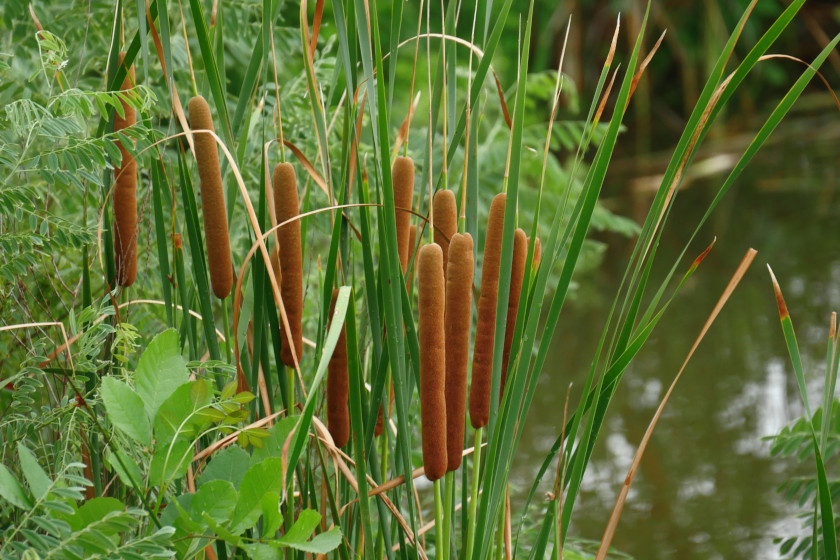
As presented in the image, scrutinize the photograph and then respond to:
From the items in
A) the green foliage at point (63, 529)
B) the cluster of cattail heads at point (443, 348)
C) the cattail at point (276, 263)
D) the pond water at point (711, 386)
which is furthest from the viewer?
the pond water at point (711, 386)

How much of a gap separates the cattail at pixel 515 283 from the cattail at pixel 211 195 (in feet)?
0.72

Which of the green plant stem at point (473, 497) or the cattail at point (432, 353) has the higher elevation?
the cattail at point (432, 353)

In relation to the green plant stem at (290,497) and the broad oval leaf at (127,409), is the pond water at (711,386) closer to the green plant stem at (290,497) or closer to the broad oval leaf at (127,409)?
the green plant stem at (290,497)

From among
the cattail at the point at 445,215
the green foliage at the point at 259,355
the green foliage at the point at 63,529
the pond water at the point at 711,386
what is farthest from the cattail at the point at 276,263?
the pond water at the point at 711,386

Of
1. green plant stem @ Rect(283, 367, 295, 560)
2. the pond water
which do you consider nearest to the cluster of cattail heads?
green plant stem @ Rect(283, 367, 295, 560)

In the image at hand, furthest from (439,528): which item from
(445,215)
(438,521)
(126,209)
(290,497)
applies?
(126,209)

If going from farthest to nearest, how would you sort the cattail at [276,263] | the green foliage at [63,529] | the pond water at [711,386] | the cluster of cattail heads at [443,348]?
the pond water at [711,386], the cattail at [276,263], the cluster of cattail heads at [443,348], the green foliage at [63,529]

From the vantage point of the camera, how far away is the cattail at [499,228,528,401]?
0.69 m

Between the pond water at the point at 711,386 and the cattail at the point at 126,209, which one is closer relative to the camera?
the cattail at the point at 126,209

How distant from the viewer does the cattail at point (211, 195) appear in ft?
2.15

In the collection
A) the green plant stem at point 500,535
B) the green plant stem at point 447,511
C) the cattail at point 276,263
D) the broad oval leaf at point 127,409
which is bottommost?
the green plant stem at point 500,535

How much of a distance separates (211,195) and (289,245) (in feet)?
0.22

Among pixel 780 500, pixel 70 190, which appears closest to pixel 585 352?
pixel 780 500

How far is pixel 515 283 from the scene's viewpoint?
2.30 ft
